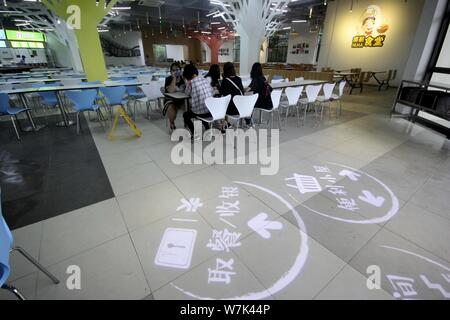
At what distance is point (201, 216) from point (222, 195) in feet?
1.32

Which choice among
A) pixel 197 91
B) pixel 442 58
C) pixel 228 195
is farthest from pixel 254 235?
pixel 442 58

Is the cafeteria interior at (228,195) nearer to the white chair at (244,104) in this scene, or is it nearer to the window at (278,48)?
the white chair at (244,104)

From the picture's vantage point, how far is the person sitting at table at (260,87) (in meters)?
3.85

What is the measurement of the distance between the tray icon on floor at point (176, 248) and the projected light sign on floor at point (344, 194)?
1.21m

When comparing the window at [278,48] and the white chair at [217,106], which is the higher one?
the window at [278,48]

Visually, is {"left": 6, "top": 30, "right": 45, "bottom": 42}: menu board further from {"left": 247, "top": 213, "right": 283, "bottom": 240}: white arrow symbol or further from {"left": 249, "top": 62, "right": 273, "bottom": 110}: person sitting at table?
{"left": 247, "top": 213, "right": 283, "bottom": 240}: white arrow symbol

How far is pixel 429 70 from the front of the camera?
18.1ft

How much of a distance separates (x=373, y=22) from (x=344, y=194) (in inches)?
467

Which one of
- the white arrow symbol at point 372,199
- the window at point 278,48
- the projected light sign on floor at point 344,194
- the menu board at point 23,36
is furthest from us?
the window at point 278,48

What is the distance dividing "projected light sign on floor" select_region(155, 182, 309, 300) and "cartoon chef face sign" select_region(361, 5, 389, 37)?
1216 centimetres

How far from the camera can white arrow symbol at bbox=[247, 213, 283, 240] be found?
1885 millimetres

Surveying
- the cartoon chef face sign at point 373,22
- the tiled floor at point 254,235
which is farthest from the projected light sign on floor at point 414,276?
the cartoon chef face sign at point 373,22

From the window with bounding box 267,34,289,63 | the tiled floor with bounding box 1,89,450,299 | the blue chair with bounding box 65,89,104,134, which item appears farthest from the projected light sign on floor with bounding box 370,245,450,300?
the window with bounding box 267,34,289,63

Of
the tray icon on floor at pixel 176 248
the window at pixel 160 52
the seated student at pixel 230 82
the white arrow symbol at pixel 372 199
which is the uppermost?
the window at pixel 160 52
